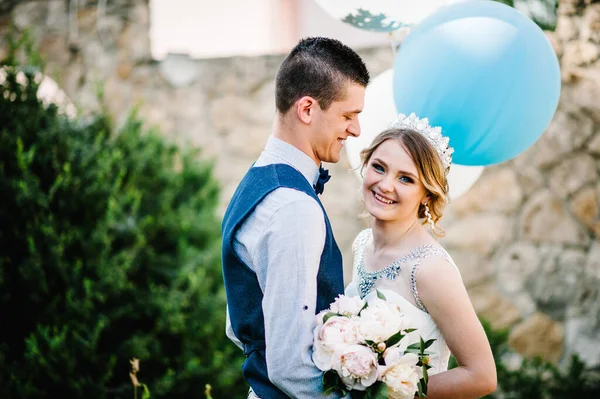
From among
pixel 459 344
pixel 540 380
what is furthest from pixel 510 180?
pixel 459 344

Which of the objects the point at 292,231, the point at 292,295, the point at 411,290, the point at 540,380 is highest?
the point at 292,231

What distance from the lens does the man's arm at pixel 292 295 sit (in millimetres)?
1615

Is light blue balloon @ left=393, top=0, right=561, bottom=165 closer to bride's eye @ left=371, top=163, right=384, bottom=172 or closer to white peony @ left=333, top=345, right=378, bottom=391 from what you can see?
bride's eye @ left=371, top=163, right=384, bottom=172

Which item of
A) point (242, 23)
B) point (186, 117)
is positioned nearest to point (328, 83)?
point (186, 117)

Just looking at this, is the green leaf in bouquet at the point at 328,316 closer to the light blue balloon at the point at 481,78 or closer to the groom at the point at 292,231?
the groom at the point at 292,231

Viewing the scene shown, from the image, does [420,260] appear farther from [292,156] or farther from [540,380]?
[540,380]

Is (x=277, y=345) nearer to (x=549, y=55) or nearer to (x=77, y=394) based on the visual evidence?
(x=549, y=55)

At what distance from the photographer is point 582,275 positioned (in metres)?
4.52

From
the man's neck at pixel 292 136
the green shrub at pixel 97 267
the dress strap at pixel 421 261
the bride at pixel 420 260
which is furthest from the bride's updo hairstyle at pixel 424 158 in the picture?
the green shrub at pixel 97 267

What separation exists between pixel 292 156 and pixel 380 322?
0.56 metres

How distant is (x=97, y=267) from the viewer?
366 cm

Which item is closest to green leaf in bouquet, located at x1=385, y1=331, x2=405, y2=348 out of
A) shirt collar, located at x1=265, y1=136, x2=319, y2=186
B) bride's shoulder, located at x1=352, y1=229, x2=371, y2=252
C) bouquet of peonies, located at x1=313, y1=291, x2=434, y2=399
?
bouquet of peonies, located at x1=313, y1=291, x2=434, y2=399

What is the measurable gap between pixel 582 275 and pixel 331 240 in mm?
3430

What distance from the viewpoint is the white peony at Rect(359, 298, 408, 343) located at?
5.45ft
